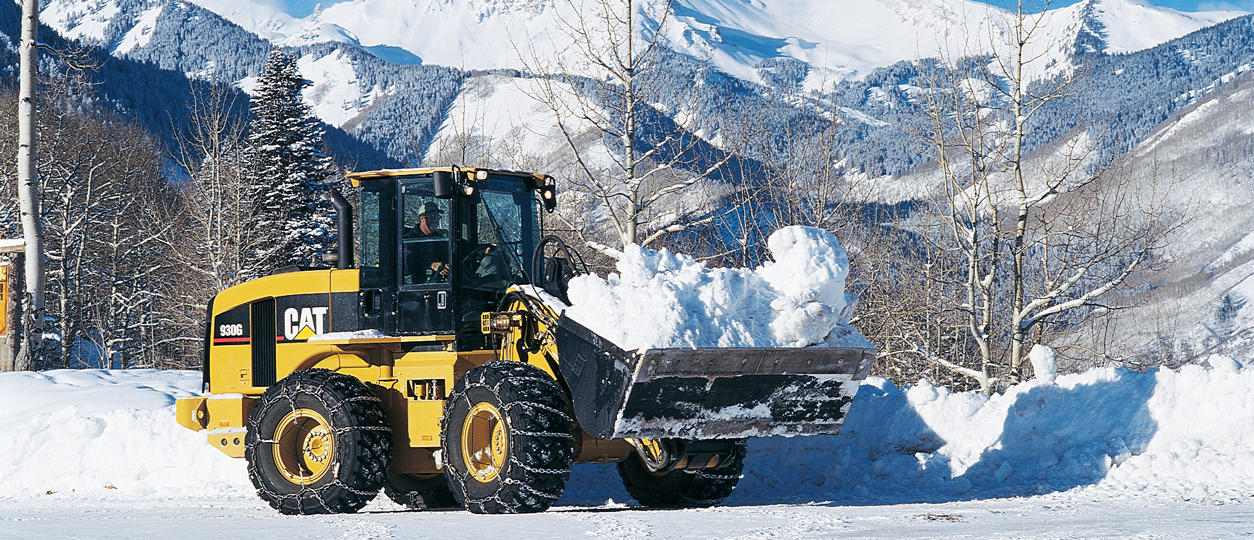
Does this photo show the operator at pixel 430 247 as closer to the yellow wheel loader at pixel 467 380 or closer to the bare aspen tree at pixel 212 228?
the yellow wheel loader at pixel 467 380

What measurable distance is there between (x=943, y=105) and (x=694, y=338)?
517 inches

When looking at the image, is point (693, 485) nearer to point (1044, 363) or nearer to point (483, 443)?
point (483, 443)

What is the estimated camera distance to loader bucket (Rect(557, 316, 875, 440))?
9031 millimetres

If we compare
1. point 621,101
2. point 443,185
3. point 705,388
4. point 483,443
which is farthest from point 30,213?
point 705,388

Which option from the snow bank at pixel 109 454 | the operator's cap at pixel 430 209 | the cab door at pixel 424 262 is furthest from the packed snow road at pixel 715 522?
the operator's cap at pixel 430 209

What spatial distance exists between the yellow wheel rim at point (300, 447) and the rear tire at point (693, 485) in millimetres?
2584

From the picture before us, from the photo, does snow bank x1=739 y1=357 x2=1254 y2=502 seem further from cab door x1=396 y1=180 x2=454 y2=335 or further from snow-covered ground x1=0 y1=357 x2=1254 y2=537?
cab door x1=396 y1=180 x2=454 y2=335

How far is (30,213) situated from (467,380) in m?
12.0

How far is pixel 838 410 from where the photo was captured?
32.5 feet

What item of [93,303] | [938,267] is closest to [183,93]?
[93,303]

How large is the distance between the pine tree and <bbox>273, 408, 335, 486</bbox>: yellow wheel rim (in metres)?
27.3

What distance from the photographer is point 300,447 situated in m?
10.8

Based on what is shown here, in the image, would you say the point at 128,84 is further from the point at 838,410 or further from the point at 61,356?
the point at 838,410

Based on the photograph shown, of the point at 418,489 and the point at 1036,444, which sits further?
the point at 418,489
